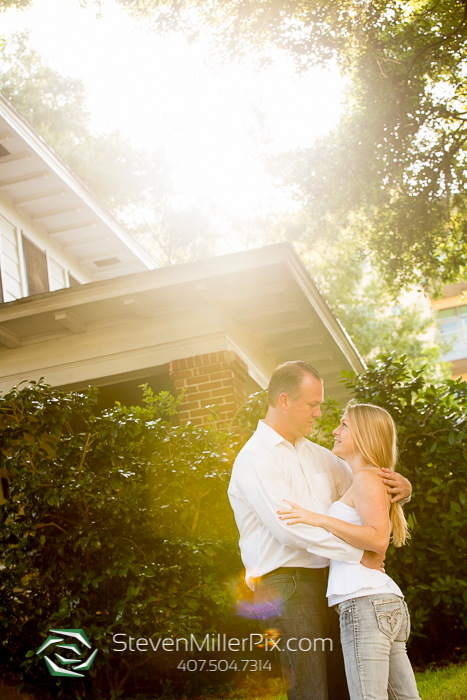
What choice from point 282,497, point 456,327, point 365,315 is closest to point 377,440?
point 282,497

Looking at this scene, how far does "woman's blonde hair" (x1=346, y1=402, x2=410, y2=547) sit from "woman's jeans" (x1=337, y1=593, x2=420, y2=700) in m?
0.34

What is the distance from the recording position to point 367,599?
2.53 metres

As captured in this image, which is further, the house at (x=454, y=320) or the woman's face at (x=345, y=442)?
the house at (x=454, y=320)

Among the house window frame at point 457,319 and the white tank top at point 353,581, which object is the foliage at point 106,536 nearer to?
the white tank top at point 353,581

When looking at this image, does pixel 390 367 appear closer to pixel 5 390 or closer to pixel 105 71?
pixel 5 390

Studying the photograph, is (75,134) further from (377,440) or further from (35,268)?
(377,440)

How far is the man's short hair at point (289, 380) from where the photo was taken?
3.03 meters

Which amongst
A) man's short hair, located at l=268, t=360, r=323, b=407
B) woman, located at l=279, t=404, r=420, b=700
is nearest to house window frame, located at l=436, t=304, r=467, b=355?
man's short hair, located at l=268, t=360, r=323, b=407

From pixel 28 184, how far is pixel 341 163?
22.6 ft

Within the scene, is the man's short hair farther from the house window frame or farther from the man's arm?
the house window frame

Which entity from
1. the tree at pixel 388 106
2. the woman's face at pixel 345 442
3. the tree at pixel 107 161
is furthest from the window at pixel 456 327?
the woman's face at pixel 345 442

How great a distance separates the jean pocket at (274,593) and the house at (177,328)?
454 cm
